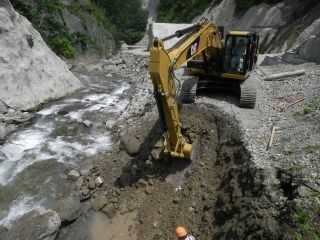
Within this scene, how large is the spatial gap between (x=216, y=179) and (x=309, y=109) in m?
3.47

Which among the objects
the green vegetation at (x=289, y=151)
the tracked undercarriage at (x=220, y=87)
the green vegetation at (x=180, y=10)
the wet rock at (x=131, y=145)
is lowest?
the green vegetation at (x=180, y=10)

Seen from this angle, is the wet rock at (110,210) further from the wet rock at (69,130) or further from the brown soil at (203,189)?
the wet rock at (69,130)

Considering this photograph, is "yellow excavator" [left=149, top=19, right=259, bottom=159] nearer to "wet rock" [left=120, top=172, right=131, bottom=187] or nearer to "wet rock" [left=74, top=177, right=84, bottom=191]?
"wet rock" [left=120, top=172, right=131, bottom=187]

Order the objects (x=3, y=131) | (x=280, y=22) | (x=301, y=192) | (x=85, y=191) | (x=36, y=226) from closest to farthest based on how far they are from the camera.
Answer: (x=301, y=192) < (x=36, y=226) < (x=85, y=191) < (x=3, y=131) < (x=280, y=22)

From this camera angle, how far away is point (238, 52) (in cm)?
880

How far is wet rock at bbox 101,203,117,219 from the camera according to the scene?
21.6 ft

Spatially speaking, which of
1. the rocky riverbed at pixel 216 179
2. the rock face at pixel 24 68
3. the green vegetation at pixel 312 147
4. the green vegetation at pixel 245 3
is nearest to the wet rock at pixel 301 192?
the rocky riverbed at pixel 216 179

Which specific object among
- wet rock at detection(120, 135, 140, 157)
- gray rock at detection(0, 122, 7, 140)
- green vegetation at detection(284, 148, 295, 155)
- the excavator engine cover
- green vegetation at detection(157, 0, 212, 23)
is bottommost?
green vegetation at detection(157, 0, 212, 23)

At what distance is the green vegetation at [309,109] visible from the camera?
739 cm

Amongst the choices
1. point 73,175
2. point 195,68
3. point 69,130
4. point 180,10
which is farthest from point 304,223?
point 180,10

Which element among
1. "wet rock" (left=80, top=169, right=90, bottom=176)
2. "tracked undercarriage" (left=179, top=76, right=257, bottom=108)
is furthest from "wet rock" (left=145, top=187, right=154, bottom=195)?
"tracked undercarriage" (left=179, top=76, right=257, bottom=108)

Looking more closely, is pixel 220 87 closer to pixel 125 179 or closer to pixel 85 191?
pixel 125 179

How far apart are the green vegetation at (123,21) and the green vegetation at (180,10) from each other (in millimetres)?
5119

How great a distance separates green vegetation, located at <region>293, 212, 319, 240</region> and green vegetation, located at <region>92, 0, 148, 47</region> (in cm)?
3034
